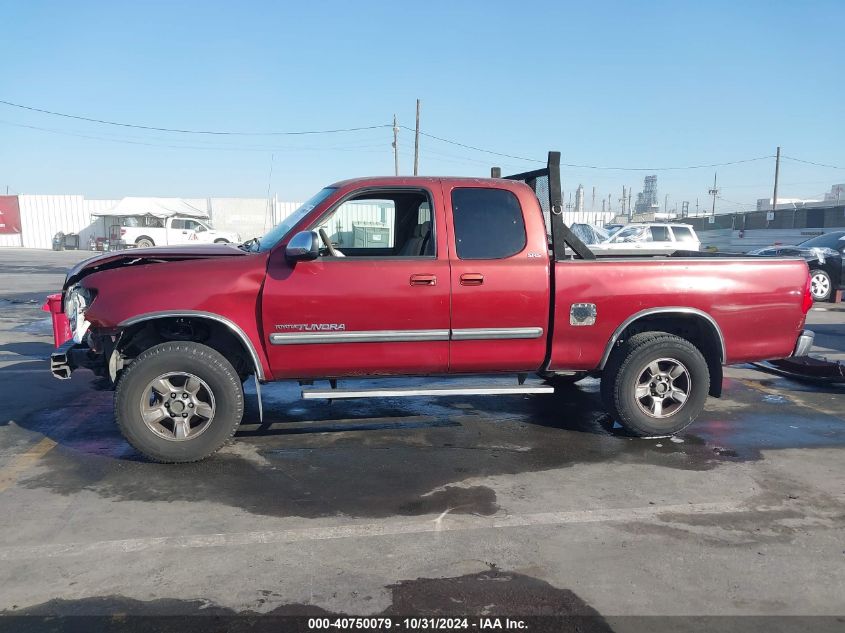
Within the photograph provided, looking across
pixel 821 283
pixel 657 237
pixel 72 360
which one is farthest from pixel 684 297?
pixel 657 237

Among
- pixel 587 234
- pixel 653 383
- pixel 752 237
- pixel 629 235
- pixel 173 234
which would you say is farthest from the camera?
pixel 752 237

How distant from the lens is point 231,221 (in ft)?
139

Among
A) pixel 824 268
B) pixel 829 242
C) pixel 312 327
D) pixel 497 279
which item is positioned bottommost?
pixel 824 268

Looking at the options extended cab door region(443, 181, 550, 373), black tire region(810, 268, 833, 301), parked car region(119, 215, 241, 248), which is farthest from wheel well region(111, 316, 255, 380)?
parked car region(119, 215, 241, 248)

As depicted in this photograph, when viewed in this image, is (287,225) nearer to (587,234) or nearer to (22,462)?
(22,462)

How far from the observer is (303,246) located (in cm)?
431

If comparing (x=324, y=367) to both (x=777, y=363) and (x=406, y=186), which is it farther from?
(x=777, y=363)

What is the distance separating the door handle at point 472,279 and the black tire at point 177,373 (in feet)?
5.98

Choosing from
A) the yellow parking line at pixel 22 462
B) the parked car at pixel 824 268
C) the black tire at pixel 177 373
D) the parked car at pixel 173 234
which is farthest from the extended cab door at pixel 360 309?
the parked car at pixel 173 234

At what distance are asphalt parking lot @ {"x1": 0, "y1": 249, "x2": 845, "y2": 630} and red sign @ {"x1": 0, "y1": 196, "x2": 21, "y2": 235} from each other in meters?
46.1

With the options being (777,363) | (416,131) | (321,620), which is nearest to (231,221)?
(416,131)

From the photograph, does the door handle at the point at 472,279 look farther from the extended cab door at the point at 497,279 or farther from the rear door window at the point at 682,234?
the rear door window at the point at 682,234

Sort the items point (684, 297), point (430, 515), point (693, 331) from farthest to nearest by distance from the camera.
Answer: point (693, 331)
point (684, 297)
point (430, 515)

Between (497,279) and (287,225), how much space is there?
1684 mm
